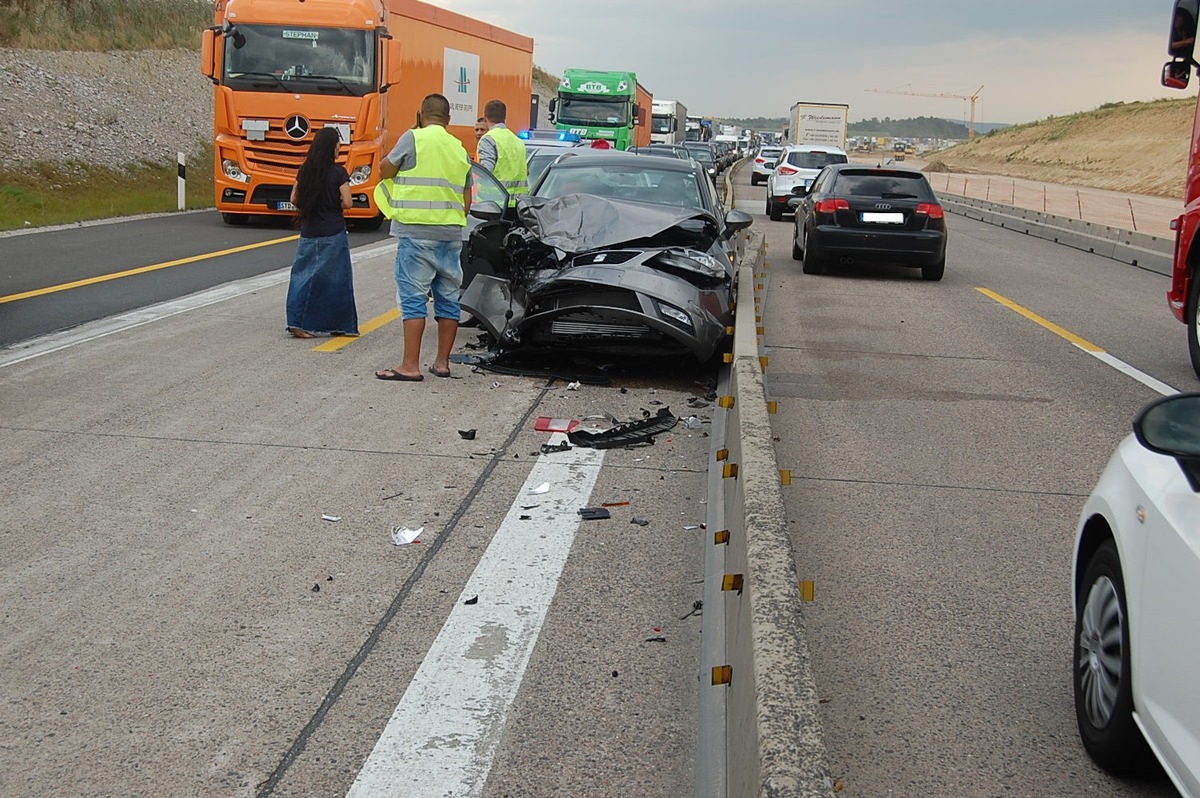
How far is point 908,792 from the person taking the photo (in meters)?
3.70

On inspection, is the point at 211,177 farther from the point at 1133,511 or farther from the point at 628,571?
the point at 1133,511

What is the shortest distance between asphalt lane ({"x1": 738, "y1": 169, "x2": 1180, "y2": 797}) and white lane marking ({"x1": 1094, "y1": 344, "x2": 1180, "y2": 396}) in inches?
5.0

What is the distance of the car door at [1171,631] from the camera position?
2.93 meters

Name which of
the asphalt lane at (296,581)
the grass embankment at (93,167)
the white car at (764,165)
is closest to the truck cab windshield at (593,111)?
the grass embankment at (93,167)

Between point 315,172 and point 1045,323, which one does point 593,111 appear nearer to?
point 1045,323

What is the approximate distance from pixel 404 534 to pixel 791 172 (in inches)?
1080

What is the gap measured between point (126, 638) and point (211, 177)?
1262 inches

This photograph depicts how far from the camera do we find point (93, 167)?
30312 mm

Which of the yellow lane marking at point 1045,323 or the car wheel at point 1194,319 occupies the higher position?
the car wheel at point 1194,319

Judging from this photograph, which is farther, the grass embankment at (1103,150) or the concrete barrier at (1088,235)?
the grass embankment at (1103,150)

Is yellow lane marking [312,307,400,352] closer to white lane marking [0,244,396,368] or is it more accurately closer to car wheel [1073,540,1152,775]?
white lane marking [0,244,396,368]

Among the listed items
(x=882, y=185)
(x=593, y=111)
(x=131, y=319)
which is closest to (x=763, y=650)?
(x=131, y=319)

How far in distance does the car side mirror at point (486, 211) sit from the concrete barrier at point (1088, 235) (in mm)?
13327

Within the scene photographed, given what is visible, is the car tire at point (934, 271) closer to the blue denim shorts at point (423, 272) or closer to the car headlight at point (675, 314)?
the car headlight at point (675, 314)
